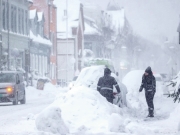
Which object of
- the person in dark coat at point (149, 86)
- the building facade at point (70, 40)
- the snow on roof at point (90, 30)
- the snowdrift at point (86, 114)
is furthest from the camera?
the snow on roof at point (90, 30)

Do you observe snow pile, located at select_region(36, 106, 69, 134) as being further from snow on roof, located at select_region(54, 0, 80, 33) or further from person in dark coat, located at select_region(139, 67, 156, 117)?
snow on roof, located at select_region(54, 0, 80, 33)

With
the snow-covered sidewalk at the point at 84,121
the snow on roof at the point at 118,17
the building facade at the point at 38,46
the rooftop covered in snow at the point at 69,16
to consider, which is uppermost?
the snow on roof at the point at 118,17

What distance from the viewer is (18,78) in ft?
110

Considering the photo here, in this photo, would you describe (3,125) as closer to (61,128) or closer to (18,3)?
(61,128)

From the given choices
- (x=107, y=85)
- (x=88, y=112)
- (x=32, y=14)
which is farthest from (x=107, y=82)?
(x=32, y=14)

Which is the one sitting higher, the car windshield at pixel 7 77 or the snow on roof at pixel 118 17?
the snow on roof at pixel 118 17

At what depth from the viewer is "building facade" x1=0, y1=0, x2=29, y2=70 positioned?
52.5 metres

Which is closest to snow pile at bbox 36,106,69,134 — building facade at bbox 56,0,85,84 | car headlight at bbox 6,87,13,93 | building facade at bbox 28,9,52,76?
car headlight at bbox 6,87,13,93

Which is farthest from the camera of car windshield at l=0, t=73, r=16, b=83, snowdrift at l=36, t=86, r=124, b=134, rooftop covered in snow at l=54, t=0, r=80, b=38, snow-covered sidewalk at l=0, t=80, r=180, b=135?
rooftop covered in snow at l=54, t=0, r=80, b=38

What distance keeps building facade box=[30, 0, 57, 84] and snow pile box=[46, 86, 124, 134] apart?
48.0 meters

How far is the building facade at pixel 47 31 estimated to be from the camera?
69.5 metres

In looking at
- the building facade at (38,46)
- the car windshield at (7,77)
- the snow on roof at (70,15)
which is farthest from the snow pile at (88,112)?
the snow on roof at (70,15)

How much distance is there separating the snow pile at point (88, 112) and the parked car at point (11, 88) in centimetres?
1193

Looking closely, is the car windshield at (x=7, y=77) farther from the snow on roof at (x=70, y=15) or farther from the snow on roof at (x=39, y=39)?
the snow on roof at (x=70, y=15)
